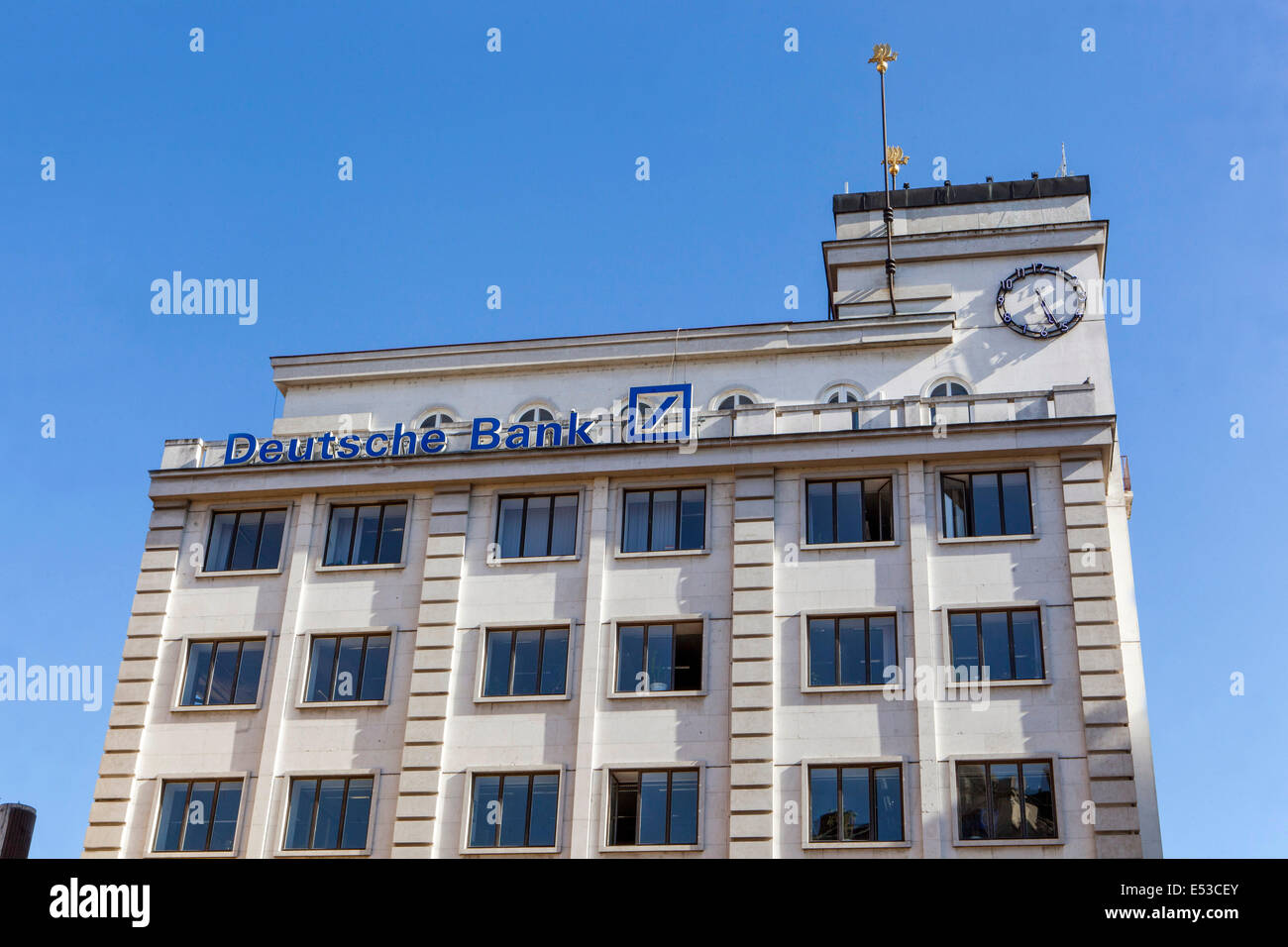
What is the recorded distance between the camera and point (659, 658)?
138 ft

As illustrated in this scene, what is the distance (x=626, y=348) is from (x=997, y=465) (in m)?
13.7

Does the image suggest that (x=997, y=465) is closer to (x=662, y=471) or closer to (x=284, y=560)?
(x=662, y=471)

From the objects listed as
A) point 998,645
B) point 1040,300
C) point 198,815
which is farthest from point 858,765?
point 198,815

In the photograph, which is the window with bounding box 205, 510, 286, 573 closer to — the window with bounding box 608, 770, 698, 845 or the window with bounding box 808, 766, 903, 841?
the window with bounding box 608, 770, 698, 845

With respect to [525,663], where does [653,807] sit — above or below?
below

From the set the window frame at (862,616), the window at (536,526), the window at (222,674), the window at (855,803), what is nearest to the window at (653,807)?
the window at (855,803)

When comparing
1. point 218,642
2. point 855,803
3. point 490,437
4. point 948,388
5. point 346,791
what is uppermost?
point 948,388

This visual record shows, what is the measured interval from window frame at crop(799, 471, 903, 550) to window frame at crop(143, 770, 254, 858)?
17.5 meters

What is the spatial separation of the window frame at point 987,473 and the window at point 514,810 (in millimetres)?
13238

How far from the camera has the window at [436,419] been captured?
164 feet

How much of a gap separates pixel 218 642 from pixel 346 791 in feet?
21.8

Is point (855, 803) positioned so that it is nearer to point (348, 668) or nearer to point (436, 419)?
point (348, 668)

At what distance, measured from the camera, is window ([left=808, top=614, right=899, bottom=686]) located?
4044 centimetres
